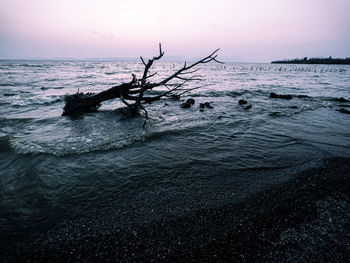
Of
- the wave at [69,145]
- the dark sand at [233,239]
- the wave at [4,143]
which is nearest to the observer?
the dark sand at [233,239]

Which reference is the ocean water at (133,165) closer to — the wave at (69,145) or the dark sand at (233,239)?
the wave at (69,145)

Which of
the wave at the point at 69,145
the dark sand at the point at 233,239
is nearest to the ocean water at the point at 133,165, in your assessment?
the wave at the point at 69,145

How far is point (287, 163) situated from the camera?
4211 millimetres

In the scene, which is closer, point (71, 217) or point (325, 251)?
point (325, 251)

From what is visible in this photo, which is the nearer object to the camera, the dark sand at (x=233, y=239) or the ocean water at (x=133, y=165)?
the dark sand at (x=233, y=239)

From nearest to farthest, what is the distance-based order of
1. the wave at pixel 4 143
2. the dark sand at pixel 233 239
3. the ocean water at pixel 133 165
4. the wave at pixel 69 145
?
the dark sand at pixel 233 239 → the ocean water at pixel 133 165 → the wave at pixel 69 145 → the wave at pixel 4 143

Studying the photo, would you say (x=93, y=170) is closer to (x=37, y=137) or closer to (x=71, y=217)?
(x=71, y=217)

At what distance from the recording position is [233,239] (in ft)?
7.35

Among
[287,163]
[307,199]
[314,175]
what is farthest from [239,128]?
[307,199]

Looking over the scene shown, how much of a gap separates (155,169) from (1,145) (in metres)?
4.98

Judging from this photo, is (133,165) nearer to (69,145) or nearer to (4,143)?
(69,145)

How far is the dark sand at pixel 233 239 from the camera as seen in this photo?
205cm

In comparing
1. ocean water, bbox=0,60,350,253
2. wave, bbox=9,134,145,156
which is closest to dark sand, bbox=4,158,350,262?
ocean water, bbox=0,60,350,253

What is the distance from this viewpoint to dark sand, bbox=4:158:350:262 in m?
2.05
